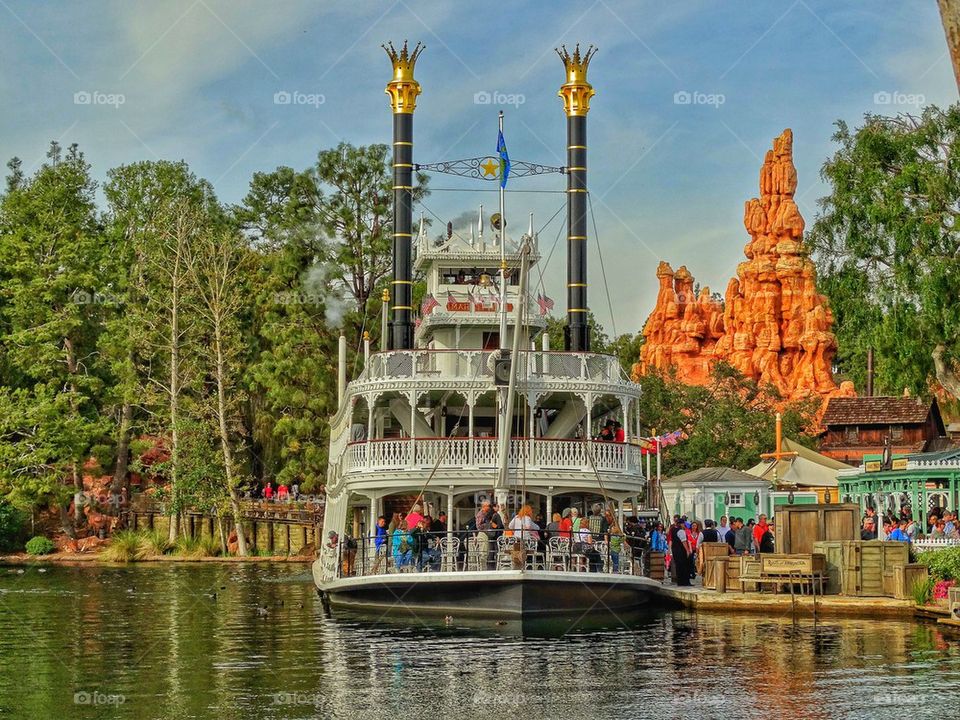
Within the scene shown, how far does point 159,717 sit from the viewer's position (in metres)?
18.0

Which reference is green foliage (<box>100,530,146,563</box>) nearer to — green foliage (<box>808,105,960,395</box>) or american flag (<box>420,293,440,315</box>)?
american flag (<box>420,293,440,315</box>)

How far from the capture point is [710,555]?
31469 mm

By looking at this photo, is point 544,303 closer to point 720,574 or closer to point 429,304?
point 429,304

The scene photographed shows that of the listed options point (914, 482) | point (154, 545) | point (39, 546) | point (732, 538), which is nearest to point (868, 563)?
point (732, 538)

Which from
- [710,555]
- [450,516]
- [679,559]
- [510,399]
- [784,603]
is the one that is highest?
[510,399]

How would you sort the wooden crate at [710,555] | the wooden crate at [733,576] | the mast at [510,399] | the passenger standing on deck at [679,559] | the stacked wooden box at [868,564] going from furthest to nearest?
the passenger standing on deck at [679,559] → the wooden crate at [710,555] → the wooden crate at [733,576] → the stacked wooden box at [868,564] → the mast at [510,399]

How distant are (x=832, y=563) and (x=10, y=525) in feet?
120

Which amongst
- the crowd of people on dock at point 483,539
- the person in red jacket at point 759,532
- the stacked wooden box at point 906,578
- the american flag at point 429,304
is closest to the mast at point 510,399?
the crowd of people on dock at point 483,539

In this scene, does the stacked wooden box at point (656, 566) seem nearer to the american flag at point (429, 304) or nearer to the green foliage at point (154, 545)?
the american flag at point (429, 304)

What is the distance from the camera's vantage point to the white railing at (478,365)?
30.8m

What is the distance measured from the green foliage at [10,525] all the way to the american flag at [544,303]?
94.6ft

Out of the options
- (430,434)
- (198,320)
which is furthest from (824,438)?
(430,434)

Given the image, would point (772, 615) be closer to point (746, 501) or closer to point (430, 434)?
point (430, 434)

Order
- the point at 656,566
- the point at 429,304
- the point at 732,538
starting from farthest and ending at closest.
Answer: the point at 429,304 < the point at 732,538 < the point at 656,566
